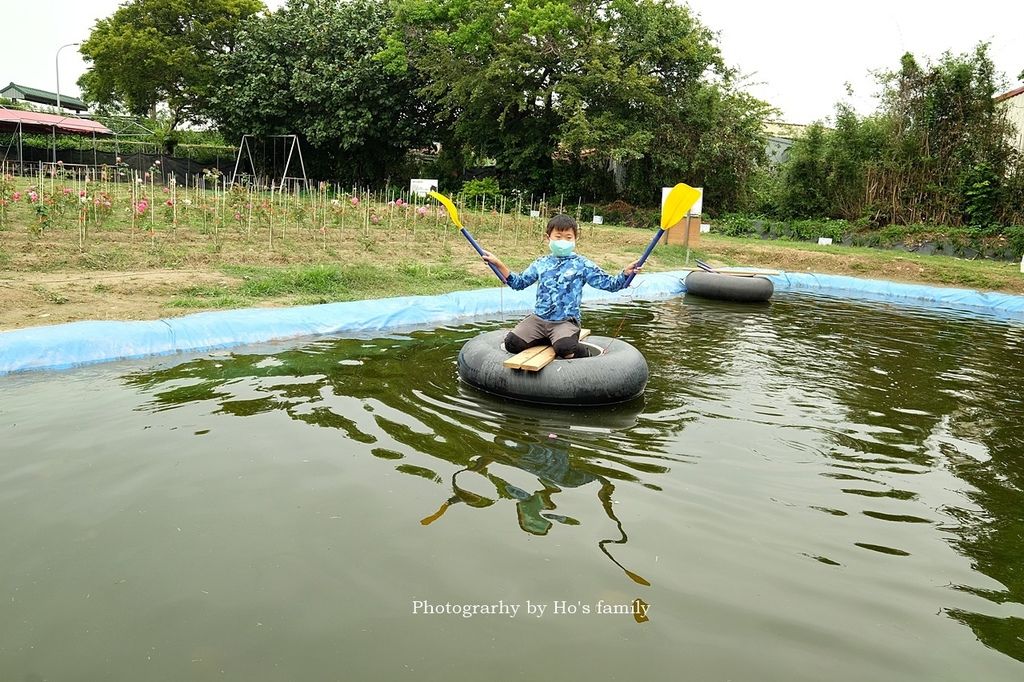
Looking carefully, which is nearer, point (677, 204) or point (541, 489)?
point (541, 489)

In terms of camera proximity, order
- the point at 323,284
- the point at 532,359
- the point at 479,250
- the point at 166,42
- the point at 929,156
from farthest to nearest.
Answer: the point at 166,42
the point at 929,156
the point at 323,284
the point at 479,250
the point at 532,359

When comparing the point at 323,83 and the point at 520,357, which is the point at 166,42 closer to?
the point at 323,83

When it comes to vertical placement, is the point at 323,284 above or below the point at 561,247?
below

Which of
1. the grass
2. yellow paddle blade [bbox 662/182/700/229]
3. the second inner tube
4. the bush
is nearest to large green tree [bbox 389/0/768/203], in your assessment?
the bush

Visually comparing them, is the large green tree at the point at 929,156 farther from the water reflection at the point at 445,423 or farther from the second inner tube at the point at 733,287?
the water reflection at the point at 445,423

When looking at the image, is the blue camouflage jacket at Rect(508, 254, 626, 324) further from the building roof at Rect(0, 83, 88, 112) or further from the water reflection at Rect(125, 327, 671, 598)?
the building roof at Rect(0, 83, 88, 112)

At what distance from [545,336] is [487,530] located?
2535 millimetres

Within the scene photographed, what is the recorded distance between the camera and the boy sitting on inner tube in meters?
5.67

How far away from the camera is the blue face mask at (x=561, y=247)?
5668 mm

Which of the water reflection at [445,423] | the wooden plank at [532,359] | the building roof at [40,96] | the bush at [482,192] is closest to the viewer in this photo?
the water reflection at [445,423]

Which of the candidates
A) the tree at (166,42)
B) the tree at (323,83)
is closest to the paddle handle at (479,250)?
the tree at (323,83)

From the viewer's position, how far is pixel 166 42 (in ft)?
95.9

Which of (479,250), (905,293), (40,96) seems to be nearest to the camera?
(479,250)

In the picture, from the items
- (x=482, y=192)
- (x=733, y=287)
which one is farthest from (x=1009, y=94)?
(x=482, y=192)
